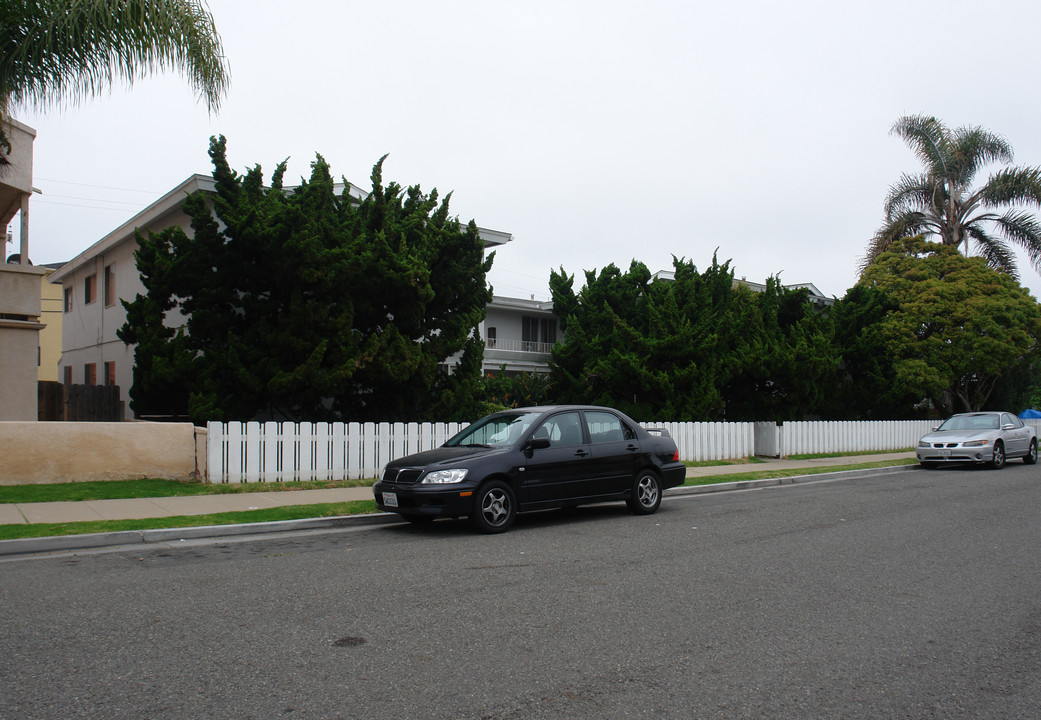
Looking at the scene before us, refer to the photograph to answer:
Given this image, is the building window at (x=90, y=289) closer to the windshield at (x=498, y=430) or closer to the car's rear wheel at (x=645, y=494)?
the windshield at (x=498, y=430)

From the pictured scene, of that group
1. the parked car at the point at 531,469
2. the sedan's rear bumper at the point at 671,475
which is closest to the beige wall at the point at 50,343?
the parked car at the point at 531,469

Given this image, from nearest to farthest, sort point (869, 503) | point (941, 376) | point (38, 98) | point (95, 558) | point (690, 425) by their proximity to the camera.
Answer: point (95, 558)
point (38, 98)
point (869, 503)
point (690, 425)
point (941, 376)

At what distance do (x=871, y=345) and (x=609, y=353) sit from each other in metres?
11.9

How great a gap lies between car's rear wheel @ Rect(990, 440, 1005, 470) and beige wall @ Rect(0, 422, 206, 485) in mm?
18208

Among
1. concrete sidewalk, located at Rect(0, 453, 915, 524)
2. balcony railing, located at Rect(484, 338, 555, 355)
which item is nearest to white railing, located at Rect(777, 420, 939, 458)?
balcony railing, located at Rect(484, 338, 555, 355)

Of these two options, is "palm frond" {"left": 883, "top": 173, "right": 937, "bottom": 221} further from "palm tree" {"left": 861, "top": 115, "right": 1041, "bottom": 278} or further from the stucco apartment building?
the stucco apartment building

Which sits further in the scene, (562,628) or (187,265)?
(187,265)

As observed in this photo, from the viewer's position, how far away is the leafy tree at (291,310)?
Result: 570 inches

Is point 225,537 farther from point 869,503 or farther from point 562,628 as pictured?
point 869,503

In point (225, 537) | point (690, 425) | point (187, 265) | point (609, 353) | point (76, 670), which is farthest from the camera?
point (609, 353)

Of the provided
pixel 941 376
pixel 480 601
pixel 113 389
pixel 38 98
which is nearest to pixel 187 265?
pixel 38 98

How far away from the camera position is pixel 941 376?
96.6 feet

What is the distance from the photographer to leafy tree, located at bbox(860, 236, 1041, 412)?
96.4ft

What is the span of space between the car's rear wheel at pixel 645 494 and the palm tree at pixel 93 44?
8732 millimetres
